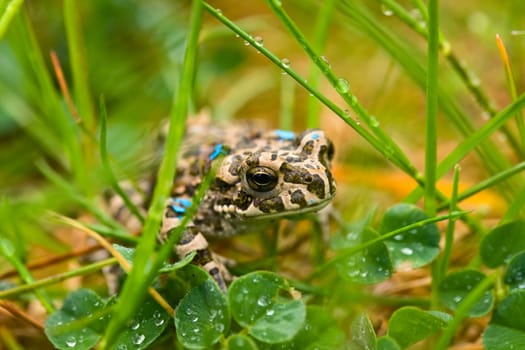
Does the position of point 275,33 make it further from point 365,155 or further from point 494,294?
point 494,294

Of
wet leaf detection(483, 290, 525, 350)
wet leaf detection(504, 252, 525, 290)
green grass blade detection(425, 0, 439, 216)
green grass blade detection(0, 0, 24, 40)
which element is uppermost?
green grass blade detection(0, 0, 24, 40)

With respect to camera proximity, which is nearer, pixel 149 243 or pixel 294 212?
pixel 149 243

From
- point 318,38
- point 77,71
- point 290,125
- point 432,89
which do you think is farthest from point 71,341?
point 290,125

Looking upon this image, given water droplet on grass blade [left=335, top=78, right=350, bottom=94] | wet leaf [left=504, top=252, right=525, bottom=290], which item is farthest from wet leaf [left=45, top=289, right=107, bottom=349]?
wet leaf [left=504, top=252, right=525, bottom=290]

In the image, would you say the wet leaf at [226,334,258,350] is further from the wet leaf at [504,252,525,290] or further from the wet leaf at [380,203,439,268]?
the wet leaf at [504,252,525,290]

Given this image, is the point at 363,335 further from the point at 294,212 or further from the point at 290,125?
the point at 290,125

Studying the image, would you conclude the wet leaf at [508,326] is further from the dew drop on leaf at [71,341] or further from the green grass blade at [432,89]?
the dew drop on leaf at [71,341]

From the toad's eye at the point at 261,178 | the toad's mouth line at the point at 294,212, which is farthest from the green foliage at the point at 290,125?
the toad's eye at the point at 261,178

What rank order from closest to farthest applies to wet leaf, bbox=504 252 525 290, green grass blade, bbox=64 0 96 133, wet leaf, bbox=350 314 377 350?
wet leaf, bbox=350 314 377 350 → wet leaf, bbox=504 252 525 290 → green grass blade, bbox=64 0 96 133
